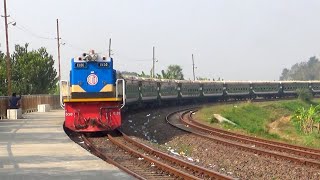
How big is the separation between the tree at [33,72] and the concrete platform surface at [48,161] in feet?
127

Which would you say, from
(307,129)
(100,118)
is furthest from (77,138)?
(307,129)

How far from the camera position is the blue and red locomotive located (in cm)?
1873

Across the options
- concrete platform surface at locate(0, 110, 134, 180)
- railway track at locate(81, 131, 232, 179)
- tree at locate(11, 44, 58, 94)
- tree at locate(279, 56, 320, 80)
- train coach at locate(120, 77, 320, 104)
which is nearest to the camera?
concrete platform surface at locate(0, 110, 134, 180)

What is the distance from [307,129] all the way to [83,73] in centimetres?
1186

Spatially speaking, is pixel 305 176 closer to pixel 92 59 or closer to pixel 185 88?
pixel 92 59

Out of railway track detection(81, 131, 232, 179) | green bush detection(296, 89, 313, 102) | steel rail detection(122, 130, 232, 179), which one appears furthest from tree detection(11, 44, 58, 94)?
steel rail detection(122, 130, 232, 179)

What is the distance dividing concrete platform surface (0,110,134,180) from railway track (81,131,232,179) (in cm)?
66

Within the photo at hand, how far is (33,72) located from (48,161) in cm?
4598

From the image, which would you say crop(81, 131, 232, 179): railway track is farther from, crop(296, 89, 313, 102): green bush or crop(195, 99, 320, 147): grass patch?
crop(296, 89, 313, 102): green bush

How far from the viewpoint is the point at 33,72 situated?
2211 inches

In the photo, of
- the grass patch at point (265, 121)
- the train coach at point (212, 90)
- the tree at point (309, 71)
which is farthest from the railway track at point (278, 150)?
the tree at point (309, 71)

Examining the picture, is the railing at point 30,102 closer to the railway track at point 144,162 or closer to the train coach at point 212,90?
the train coach at point 212,90

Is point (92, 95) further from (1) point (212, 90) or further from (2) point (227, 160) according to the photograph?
(1) point (212, 90)

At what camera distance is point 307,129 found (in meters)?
24.6
